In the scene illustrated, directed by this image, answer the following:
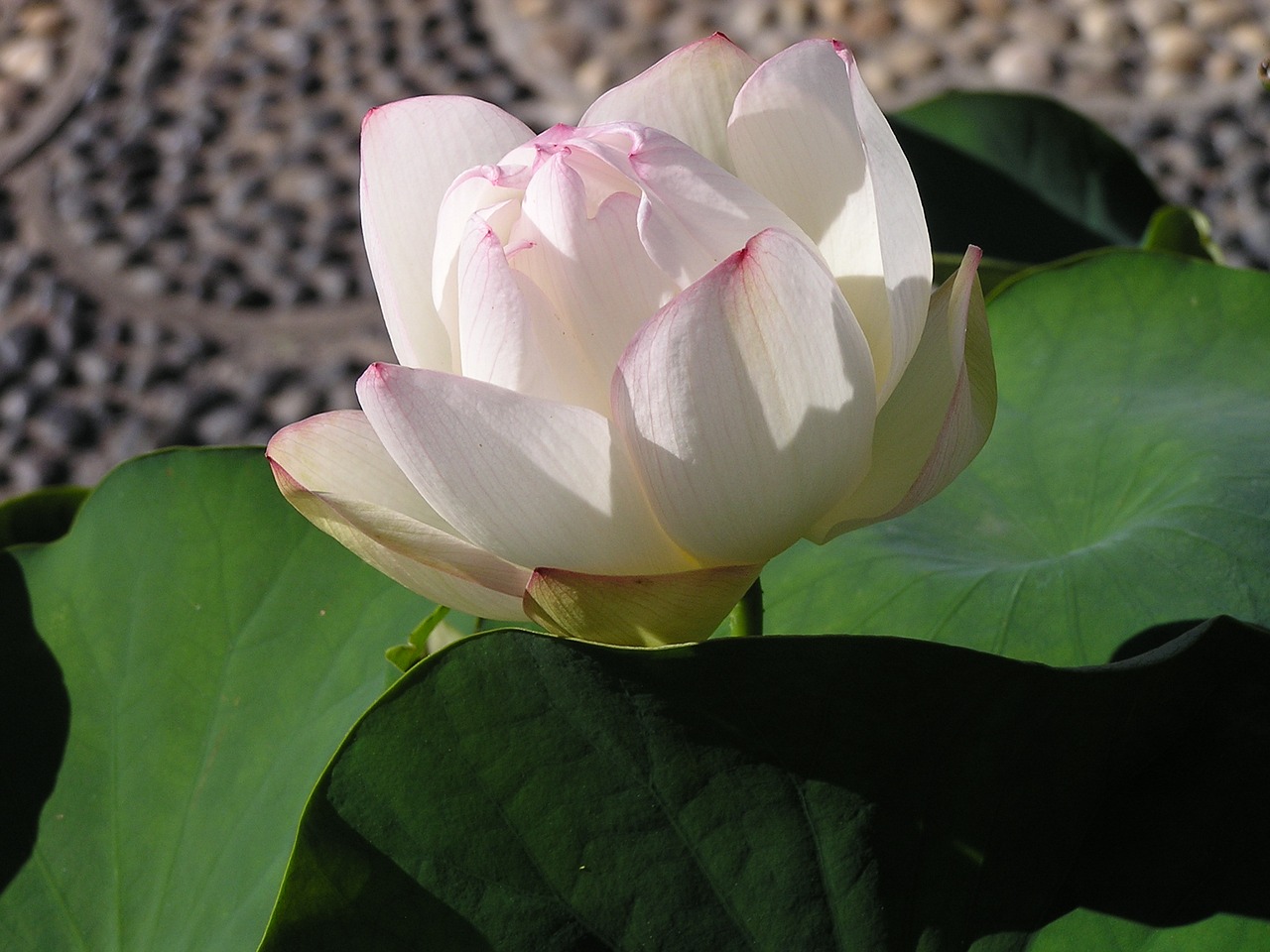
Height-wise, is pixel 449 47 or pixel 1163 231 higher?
pixel 1163 231

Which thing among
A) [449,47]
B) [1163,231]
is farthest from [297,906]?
[449,47]

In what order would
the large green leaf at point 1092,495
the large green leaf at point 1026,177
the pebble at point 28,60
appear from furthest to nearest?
the pebble at point 28,60 → the large green leaf at point 1026,177 → the large green leaf at point 1092,495

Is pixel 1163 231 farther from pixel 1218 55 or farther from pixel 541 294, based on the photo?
pixel 1218 55

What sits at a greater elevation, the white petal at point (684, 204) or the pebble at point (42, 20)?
the white petal at point (684, 204)

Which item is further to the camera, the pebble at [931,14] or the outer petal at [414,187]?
the pebble at [931,14]

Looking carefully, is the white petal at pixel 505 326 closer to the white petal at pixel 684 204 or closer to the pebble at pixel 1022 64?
the white petal at pixel 684 204

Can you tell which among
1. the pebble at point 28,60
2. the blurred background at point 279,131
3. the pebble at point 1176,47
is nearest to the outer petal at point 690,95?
the blurred background at point 279,131
